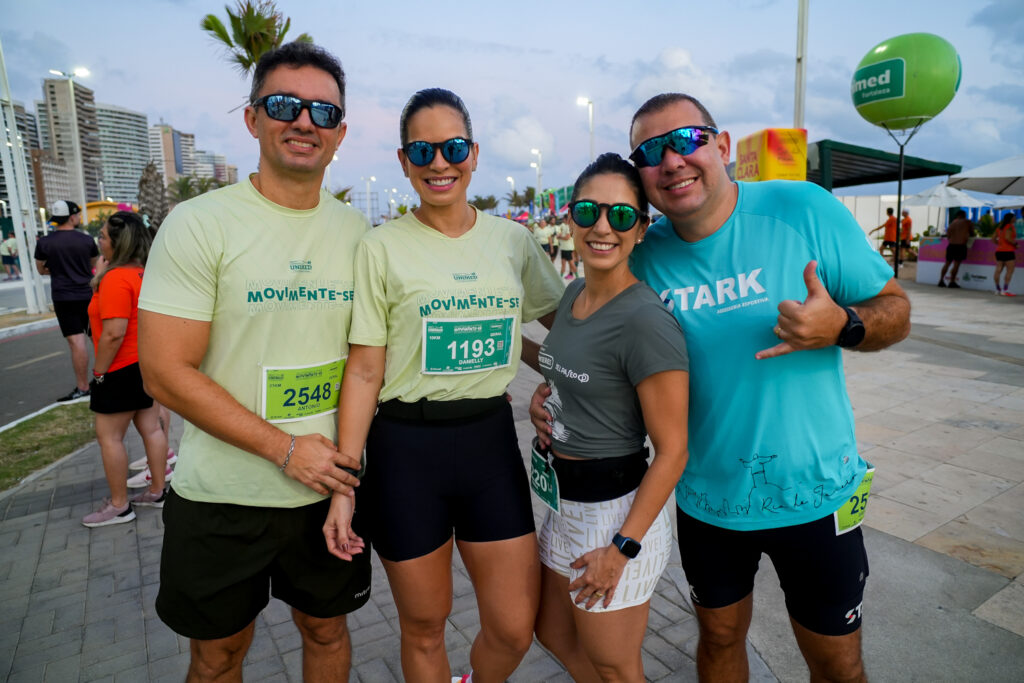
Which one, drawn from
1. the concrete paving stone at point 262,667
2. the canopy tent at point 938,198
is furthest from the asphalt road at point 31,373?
the canopy tent at point 938,198

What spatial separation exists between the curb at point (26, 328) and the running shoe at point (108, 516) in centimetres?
1114

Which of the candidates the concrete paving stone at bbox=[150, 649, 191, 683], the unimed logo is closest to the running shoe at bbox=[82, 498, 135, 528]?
the concrete paving stone at bbox=[150, 649, 191, 683]

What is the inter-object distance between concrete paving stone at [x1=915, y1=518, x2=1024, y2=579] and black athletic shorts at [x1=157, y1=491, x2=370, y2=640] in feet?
10.9

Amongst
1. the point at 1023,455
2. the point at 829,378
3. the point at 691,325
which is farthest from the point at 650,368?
the point at 1023,455

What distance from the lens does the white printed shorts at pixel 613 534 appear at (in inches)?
70.4

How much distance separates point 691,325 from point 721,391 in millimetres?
223

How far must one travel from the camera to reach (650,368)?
1660mm

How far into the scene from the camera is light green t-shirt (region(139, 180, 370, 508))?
1.81 metres

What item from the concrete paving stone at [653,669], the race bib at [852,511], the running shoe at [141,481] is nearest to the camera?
the race bib at [852,511]

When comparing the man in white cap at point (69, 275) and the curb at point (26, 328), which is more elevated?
the man in white cap at point (69, 275)

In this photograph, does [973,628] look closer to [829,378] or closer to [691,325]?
[829,378]

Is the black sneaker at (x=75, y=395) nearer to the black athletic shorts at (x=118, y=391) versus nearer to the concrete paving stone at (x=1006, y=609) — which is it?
the black athletic shorts at (x=118, y=391)

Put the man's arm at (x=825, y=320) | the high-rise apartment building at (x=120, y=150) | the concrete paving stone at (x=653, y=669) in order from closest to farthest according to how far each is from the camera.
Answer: the man's arm at (x=825, y=320)
the concrete paving stone at (x=653, y=669)
the high-rise apartment building at (x=120, y=150)

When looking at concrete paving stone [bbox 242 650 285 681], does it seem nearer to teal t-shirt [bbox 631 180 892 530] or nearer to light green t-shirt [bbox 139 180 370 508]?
light green t-shirt [bbox 139 180 370 508]
